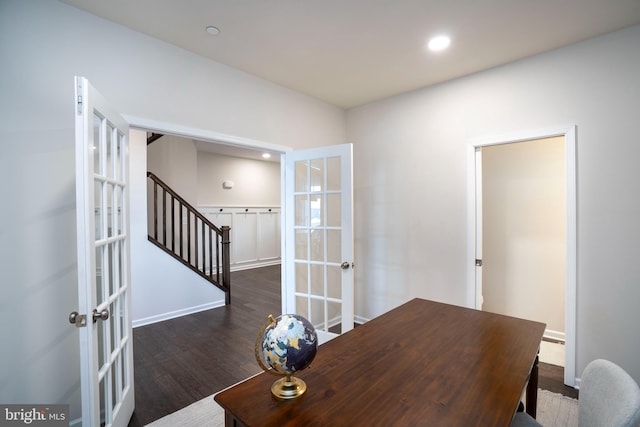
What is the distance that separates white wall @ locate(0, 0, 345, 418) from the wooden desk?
55.2 inches

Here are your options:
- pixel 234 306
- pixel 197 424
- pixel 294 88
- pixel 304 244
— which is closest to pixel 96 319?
pixel 197 424

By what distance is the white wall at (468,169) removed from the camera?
6.91ft

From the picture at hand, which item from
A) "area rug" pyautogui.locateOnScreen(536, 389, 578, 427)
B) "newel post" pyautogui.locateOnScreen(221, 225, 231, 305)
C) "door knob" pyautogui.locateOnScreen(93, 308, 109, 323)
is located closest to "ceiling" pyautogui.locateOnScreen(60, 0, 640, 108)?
"door knob" pyautogui.locateOnScreen(93, 308, 109, 323)

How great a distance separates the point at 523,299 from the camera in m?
3.40

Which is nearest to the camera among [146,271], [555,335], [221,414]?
[221,414]

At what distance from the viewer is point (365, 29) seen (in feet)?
6.75

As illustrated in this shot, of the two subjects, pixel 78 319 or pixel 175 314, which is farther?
pixel 175 314

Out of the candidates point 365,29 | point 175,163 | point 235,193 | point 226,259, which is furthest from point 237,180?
point 365,29

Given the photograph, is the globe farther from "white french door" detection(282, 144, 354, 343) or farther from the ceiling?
the ceiling

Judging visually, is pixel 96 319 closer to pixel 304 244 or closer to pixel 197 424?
pixel 197 424

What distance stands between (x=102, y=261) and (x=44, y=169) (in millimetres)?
648

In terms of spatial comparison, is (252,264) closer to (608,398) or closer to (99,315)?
(99,315)

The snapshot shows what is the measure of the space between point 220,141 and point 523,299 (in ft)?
12.1

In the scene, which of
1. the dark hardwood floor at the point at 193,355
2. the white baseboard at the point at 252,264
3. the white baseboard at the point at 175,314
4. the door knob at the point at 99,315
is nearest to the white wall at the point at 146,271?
the white baseboard at the point at 175,314
